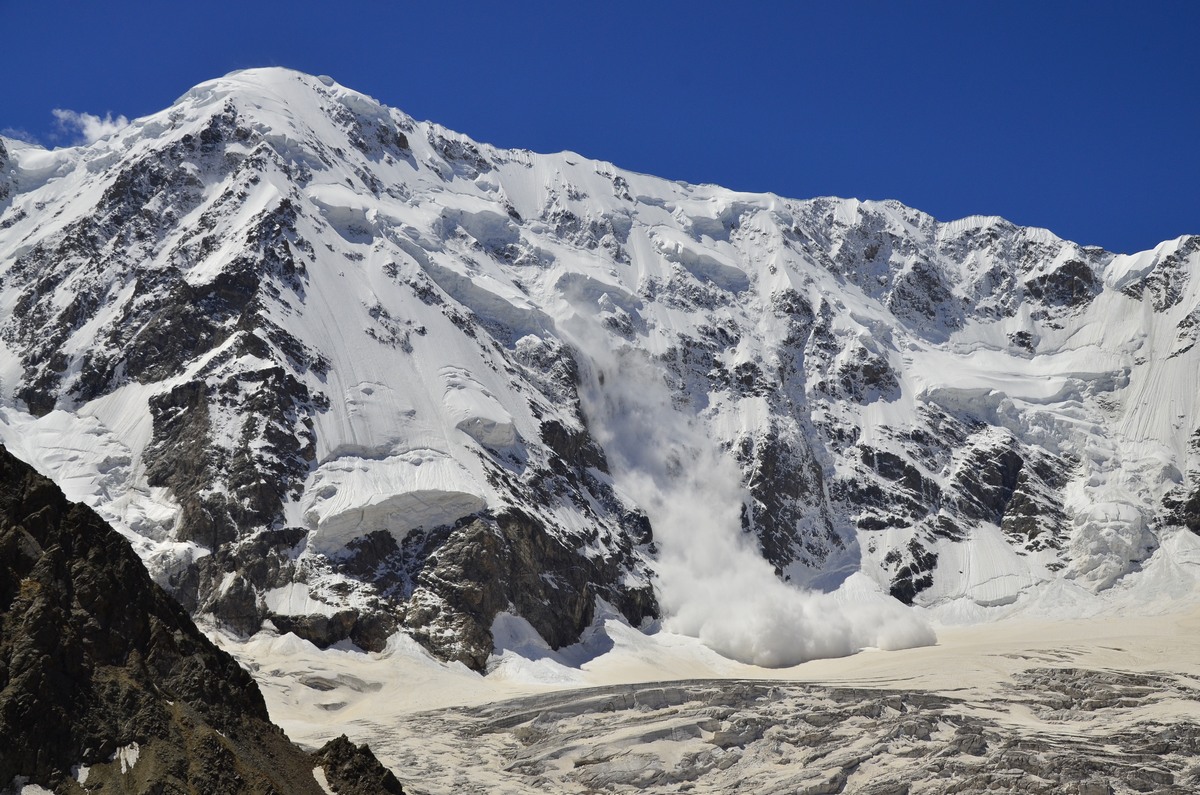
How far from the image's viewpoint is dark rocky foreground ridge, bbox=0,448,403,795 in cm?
5647

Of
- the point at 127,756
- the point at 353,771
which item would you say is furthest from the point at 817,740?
the point at 127,756

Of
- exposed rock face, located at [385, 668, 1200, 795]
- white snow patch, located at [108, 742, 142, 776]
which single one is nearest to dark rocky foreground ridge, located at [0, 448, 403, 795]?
white snow patch, located at [108, 742, 142, 776]

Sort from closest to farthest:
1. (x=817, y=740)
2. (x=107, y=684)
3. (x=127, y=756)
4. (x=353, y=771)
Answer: (x=127, y=756) < (x=107, y=684) < (x=353, y=771) < (x=817, y=740)

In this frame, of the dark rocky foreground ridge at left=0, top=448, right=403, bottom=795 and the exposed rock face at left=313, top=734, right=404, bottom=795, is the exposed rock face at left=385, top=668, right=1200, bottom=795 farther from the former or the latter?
the dark rocky foreground ridge at left=0, top=448, right=403, bottom=795

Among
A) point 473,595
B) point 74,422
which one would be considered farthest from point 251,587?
point 74,422

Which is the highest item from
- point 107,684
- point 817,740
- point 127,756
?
point 107,684

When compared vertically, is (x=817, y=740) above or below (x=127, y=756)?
above

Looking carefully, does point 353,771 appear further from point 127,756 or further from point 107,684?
point 107,684

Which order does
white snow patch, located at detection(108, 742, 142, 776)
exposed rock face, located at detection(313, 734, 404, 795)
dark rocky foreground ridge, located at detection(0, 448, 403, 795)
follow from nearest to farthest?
dark rocky foreground ridge, located at detection(0, 448, 403, 795), white snow patch, located at detection(108, 742, 142, 776), exposed rock face, located at detection(313, 734, 404, 795)

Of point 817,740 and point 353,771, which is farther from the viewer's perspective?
point 817,740

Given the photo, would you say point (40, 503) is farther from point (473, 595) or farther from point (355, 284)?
point (355, 284)

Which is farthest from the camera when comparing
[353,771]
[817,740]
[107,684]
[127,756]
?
[817,740]

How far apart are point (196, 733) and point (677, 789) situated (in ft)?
177

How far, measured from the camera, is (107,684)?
6016cm
